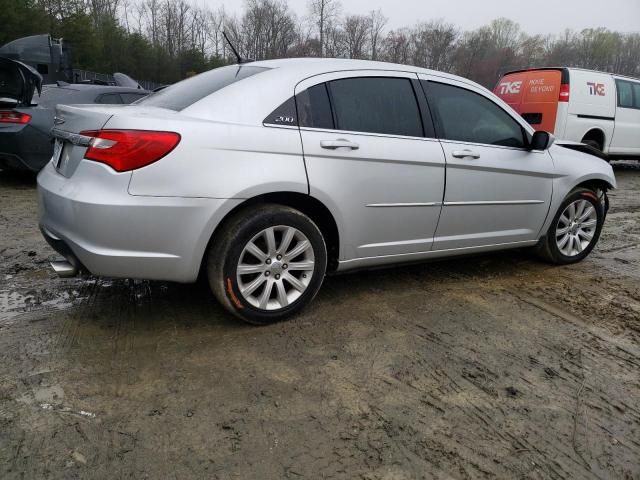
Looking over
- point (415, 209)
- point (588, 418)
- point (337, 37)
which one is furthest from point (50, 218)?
point (337, 37)

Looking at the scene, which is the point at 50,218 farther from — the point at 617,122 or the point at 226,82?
the point at 617,122

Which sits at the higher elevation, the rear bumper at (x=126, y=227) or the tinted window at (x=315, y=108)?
the tinted window at (x=315, y=108)

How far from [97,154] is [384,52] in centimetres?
6510

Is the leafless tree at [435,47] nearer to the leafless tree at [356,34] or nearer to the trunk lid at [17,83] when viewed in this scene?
the leafless tree at [356,34]

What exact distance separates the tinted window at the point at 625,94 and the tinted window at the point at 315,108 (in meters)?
9.42

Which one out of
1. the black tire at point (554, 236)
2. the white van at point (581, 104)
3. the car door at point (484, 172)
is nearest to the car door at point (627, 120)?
the white van at point (581, 104)

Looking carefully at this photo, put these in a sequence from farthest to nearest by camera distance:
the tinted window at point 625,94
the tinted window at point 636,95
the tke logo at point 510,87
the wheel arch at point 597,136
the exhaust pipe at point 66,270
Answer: the tinted window at point 636,95
the tinted window at point 625,94
the tke logo at point 510,87
the wheel arch at point 597,136
the exhaust pipe at point 66,270

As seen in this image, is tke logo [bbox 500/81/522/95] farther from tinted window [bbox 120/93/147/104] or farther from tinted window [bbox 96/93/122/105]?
tinted window [bbox 96/93/122/105]

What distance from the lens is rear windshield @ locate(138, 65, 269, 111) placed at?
306cm

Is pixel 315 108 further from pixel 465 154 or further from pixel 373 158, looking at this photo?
pixel 465 154

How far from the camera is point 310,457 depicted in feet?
6.52

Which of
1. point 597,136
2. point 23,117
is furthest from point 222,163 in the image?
point 597,136

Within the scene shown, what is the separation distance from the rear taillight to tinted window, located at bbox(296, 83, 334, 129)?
2.59 feet

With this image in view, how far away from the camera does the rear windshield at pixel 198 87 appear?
10.0ft
